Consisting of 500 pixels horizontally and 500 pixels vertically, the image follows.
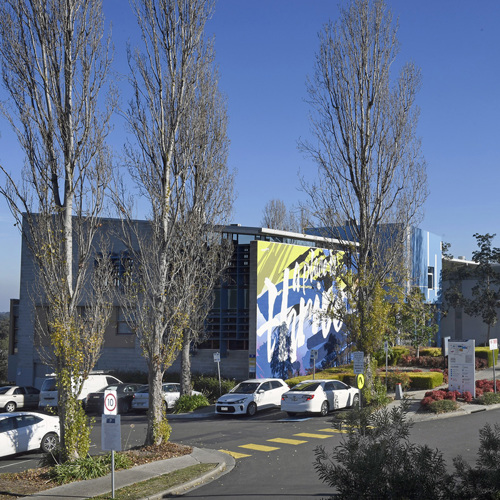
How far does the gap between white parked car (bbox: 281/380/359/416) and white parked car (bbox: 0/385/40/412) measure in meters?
15.1

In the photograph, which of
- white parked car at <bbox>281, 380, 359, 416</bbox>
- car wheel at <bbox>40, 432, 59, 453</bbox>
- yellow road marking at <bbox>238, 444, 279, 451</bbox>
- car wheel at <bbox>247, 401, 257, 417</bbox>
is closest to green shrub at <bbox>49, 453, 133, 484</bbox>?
car wheel at <bbox>40, 432, 59, 453</bbox>

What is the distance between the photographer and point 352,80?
84.9 feet

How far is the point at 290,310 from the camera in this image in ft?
111

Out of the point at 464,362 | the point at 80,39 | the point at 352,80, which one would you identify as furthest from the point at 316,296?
the point at 80,39

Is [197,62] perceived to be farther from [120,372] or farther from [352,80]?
[120,372]

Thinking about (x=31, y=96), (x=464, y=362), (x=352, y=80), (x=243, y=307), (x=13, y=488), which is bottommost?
(x=13, y=488)

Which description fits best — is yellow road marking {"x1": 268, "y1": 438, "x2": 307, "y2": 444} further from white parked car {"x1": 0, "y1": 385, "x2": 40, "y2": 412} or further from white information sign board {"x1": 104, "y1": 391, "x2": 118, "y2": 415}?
white parked car {"x1": 0, "y1": 385, "x2": 40, "y2": 412}

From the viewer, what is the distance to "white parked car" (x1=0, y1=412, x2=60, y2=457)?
17.0 meters

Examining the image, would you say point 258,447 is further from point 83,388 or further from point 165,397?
point 83,388

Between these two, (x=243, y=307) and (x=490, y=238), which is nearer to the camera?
(x=243, y=307)

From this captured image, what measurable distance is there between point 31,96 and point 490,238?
43208 millimetres

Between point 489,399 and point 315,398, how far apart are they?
7374 mm

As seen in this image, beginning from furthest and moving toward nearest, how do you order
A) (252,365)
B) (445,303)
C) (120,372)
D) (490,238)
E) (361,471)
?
(445,303), (490,238), (120,372), (252,365), (361,471)

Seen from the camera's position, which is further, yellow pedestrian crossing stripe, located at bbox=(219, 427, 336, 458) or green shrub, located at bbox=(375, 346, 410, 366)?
green shrub, located at bbox=(375, 346, 410, 366)
